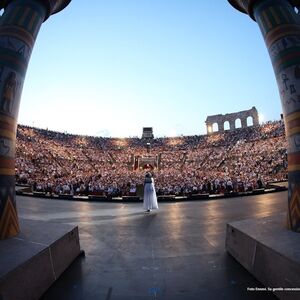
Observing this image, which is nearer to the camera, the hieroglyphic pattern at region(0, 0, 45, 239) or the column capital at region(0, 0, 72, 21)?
the hieroglyphic pattern at region(0, 0, 45, 239)

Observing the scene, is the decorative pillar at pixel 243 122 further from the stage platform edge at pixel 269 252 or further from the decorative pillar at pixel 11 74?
the decorative pillar at pixel 11 74

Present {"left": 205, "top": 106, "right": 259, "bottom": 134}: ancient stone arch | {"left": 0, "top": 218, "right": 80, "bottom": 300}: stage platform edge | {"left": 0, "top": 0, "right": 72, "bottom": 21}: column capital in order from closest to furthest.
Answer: {"left": 0, "top": 218, "right": 80, "bottom": 300}: stage platform edge
{"left": 0, "top": 0, "right": 72, "bottom": 21}: column capital
{"left": 205, "top": 106, "right": 259, "bottom": 134}: ancient stone arch

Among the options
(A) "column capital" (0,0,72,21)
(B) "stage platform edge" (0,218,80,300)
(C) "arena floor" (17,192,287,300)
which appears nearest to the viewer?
(B) "stage platform edge" (0,218,80,300)

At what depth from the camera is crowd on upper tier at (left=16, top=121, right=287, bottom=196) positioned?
1118 inches

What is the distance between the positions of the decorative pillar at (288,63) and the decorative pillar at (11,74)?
3.90 m

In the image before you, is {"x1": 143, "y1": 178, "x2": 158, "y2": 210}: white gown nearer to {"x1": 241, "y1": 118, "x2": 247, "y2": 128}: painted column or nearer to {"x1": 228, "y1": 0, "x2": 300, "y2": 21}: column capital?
{"x1": 228, "y1": 0, "x2": 300, "y2": 21}: column capital

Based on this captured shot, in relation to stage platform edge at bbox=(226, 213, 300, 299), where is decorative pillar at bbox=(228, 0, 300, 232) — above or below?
above

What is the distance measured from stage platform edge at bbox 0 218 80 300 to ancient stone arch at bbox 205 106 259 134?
2472 inches

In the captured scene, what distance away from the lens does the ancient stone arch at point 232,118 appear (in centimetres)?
6345

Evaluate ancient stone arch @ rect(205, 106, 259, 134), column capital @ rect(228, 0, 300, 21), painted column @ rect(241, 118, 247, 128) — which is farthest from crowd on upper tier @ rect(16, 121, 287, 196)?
column capital @ rect(228, 0, 300, 21)

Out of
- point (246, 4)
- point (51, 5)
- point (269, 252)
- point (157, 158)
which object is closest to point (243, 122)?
point (157, 158)

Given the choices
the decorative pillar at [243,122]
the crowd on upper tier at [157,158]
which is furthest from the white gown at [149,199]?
the decorative pillar at [243,122]

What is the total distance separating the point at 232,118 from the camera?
65.7m

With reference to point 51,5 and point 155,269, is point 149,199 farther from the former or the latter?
point 51,5
